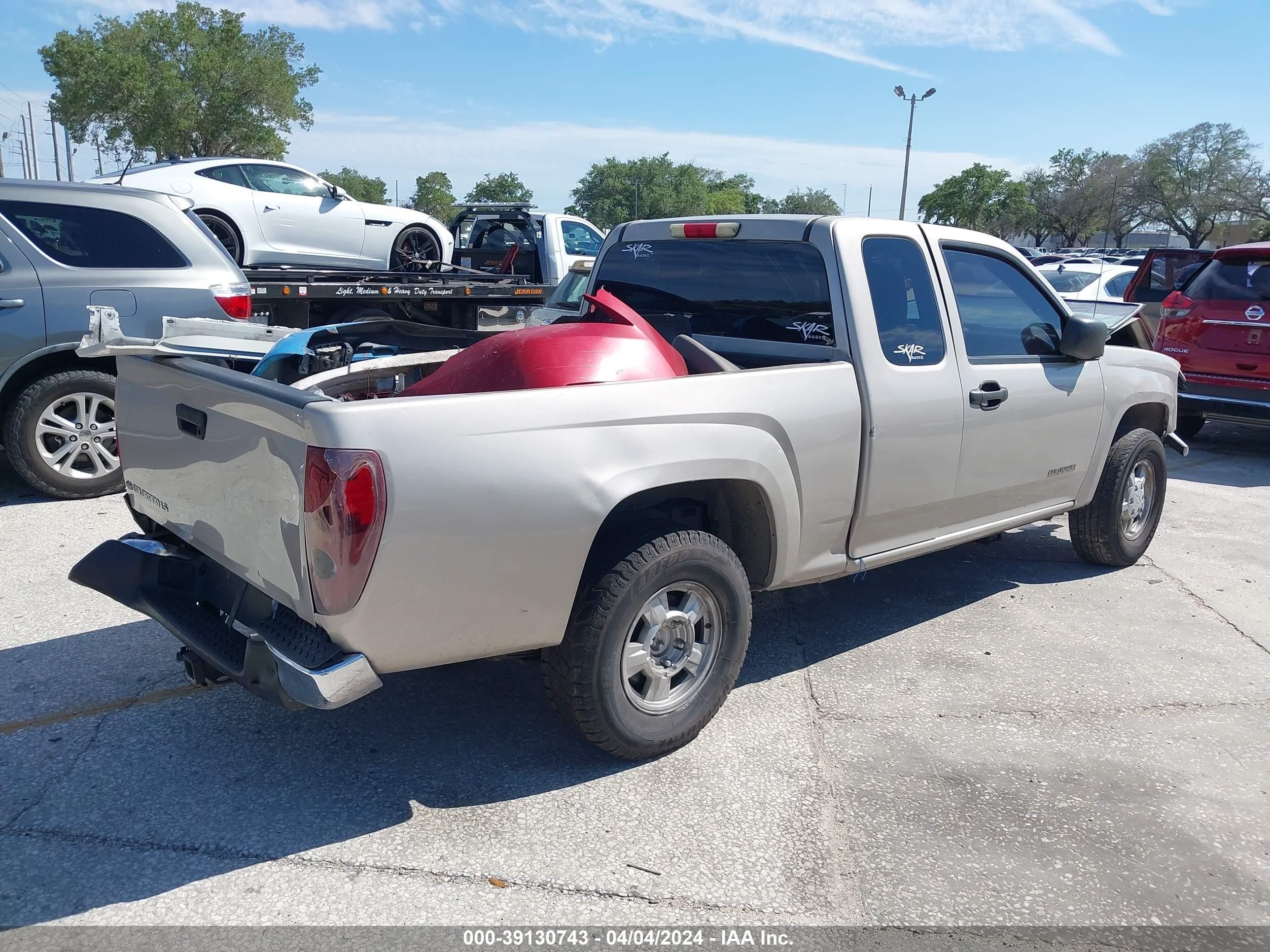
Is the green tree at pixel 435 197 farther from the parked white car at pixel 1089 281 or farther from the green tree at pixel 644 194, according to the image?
the parked white car at pixel 1089 281

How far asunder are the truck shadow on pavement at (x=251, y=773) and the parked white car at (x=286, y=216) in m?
7.82

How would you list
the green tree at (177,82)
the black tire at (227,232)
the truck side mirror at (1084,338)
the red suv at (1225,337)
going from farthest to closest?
the green tree at (177,82) < the black tire at (227,232) < the red suv at (1225,337) < the truck side mirror at (1084,338)

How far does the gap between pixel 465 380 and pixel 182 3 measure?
39.2m

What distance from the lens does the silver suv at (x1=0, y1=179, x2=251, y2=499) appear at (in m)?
6.26

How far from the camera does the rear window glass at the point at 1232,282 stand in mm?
9094

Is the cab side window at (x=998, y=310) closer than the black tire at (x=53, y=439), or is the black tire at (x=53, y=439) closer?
the cab side window at (x=998, y=310)

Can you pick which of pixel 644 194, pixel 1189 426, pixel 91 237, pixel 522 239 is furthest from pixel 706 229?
pixel 644 194

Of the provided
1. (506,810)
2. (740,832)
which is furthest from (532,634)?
(740,832)

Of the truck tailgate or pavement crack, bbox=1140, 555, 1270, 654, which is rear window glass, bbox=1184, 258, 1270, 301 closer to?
pavement crack, bbox=1140, 555, 1270, 654

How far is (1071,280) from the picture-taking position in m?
16.8

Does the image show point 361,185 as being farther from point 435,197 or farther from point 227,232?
point 227,232

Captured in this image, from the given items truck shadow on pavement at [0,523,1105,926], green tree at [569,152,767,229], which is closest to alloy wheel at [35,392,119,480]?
truck shadow on pavement at [0,523,1105,926]

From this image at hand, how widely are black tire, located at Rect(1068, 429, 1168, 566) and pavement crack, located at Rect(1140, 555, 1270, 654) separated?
159 millimetres

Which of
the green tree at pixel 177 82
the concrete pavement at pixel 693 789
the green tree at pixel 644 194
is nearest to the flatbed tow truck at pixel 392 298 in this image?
the concrete pavement at pixel 693 789
